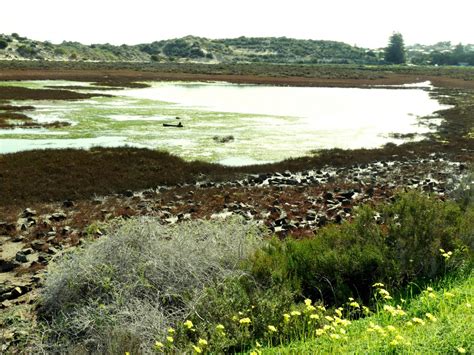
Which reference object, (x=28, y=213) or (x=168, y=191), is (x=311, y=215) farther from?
(x=28, y=213)

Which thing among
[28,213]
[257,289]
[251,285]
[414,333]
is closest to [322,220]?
[251,285]

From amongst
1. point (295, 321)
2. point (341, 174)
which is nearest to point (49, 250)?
point (295, 321)

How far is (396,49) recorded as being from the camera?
191 meters

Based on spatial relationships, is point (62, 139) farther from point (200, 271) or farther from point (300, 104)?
point (300, 104)

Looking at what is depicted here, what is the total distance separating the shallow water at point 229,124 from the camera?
27.9m

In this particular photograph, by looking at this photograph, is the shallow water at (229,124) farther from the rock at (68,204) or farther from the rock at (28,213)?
the rock at (28,213)

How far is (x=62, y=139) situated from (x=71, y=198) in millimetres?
12143

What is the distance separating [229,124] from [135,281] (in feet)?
97.5

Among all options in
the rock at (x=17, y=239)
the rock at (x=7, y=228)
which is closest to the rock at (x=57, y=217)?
the rock at (x=7, y=228)

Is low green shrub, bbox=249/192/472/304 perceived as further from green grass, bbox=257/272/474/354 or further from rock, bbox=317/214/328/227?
rock, bbox=317/214/328/227

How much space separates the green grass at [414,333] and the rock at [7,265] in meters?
7.96

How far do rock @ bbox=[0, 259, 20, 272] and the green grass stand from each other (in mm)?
7962

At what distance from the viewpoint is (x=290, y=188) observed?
2003cm

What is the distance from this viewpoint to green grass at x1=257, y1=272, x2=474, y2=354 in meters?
5.65
